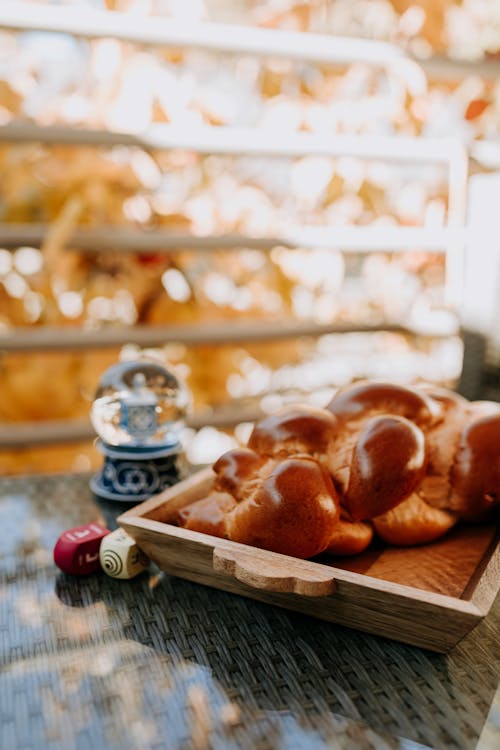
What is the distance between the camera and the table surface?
0.48 meters

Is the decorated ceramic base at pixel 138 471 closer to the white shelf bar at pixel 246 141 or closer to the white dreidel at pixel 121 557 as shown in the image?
the white dreidel at pixel 121 557

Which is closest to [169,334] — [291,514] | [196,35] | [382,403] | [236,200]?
[236,200]

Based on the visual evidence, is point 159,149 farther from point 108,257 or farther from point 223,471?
point 223,471

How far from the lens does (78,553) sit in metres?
0.69

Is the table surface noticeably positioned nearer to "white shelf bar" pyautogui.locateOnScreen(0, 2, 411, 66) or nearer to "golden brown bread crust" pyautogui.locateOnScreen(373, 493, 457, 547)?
"golden brown bread crust" pyautogui.locateOnScreen(373, 493, 457, 547)

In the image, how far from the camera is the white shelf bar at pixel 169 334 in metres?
1.69

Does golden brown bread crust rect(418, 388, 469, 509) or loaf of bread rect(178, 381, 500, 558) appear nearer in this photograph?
loaf of bread rect(178, 381, 500, 558)

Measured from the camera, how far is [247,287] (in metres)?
2.02

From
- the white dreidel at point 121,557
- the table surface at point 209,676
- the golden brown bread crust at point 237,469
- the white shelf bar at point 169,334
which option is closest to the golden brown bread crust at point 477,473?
the table surface at point 209,676

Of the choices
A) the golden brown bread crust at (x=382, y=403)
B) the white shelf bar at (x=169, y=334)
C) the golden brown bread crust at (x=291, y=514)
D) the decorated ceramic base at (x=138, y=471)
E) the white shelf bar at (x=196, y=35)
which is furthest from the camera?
the white shelf bar at (x=169, y=334)

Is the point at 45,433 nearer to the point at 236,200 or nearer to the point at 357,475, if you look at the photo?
the point at 236,200

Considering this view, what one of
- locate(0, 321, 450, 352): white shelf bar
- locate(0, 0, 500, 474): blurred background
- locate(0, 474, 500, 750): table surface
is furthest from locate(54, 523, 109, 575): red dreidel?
locate(0, 321, 450, 352): white shelf bar

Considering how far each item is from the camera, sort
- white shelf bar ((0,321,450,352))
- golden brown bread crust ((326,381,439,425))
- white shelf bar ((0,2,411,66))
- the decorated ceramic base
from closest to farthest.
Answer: golden brown bread crust ((326,381,439,425))
the decorated ceramic base
white shelf bar ((0,2,411,66))
white shelf bar ((0,321,450,352))

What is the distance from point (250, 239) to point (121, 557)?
4.26ft
